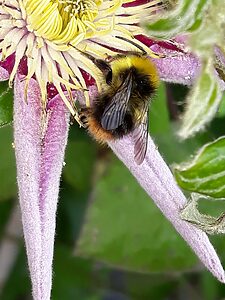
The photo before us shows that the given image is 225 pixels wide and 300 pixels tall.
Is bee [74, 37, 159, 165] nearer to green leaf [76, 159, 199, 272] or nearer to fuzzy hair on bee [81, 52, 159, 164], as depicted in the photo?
fuzzy hair on bee [81, 52, 159, 164]

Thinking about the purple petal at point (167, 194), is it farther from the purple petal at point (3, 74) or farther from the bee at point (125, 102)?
the purple petal at point (3, 74)

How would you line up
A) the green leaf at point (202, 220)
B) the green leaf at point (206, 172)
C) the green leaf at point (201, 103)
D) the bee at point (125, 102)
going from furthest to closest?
1. the bee at point (125, 102)
2. the green leaf at point (202, 220)
3. the green leaf at point (206, 172)
4. the green leaf at point (201, 103)

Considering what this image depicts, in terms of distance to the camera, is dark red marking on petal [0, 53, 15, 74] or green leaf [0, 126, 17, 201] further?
green leaf [0, 126, 17, 201]

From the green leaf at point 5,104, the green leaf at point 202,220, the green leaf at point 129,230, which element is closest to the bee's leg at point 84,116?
the green leaf at point 5,104

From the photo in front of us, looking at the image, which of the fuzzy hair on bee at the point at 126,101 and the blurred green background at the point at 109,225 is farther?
the blurred green background at the point at 109,225

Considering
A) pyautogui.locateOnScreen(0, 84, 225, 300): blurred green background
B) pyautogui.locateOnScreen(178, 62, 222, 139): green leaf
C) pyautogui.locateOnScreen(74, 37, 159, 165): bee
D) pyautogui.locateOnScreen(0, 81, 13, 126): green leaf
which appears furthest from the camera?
pyautogui.locateOnScreen(0, 84, 225, 300): blurred green background

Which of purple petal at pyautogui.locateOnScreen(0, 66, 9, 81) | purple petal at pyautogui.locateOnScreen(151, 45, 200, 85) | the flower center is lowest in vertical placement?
purple petal at pyautogui.locateOnScreen(151, 45, 200, 85)

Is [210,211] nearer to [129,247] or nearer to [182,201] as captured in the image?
[129,247]

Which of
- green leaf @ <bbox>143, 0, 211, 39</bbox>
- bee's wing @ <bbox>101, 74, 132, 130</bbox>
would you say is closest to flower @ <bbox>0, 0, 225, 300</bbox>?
bee's wing @ <bbox>101, 74, 132, 130</bbox>
